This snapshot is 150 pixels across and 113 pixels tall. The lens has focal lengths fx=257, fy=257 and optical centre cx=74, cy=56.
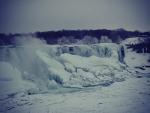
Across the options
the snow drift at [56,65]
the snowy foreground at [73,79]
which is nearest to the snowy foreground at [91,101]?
the snowy foreground at [73,79]

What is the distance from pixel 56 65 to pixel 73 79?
251 mm

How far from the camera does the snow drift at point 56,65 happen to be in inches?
109

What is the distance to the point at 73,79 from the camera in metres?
2.82

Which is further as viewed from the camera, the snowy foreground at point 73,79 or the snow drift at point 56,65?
the snow drift at point 56,65

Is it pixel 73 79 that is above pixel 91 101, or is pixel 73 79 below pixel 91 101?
above

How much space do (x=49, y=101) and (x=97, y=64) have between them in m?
0.70

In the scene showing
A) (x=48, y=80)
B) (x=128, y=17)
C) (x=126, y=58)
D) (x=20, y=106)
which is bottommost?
(x=20, y=106)

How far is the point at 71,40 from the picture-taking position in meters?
2.99

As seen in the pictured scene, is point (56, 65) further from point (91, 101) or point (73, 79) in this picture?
point (91, 101)

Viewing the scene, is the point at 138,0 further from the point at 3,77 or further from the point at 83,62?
the point at 3,77

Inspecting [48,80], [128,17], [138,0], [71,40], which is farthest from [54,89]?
[138,0]

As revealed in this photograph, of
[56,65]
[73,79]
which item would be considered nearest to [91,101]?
[73,79]

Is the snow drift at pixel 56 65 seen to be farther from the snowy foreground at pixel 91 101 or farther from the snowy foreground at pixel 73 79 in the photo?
the snowy foreground at pixel 91 101

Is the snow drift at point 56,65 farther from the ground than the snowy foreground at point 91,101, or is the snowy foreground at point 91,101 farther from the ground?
the snow drift at point 56,65
